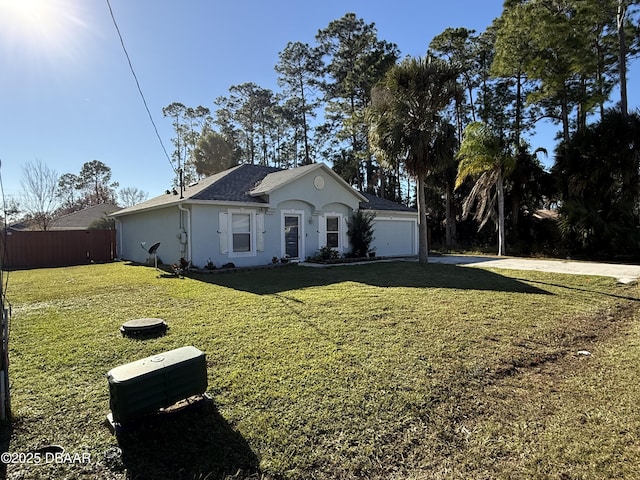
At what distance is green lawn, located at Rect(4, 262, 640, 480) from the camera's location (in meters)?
2.47

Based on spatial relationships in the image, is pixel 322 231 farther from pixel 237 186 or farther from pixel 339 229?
pixel 237 186

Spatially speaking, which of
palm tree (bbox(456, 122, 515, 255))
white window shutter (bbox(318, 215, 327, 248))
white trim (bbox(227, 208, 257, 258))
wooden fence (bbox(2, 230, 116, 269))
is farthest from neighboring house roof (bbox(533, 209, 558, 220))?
wooden fence (bbox(2, 230, 116, 269))

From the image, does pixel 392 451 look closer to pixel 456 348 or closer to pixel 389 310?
pixel 456 348

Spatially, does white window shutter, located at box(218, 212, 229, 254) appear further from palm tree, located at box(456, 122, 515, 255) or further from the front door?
palm tree, located at box(456, 122, 515, 255)

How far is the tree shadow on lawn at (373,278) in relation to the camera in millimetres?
9094

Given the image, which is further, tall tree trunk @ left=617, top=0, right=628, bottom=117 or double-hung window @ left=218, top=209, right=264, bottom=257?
tall tree trunk @ left=617, top=0, right=628, bottom=117

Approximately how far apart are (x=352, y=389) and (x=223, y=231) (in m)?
10.1

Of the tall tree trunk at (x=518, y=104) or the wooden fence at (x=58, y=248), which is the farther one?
the tall tree trunk at (x=518, y=104)

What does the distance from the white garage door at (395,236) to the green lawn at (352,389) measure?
412 inches

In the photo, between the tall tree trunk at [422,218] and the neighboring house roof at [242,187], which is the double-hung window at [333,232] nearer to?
the neighboring house roof at [242,187]

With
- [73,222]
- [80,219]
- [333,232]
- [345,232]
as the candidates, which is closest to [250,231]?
[333,232]

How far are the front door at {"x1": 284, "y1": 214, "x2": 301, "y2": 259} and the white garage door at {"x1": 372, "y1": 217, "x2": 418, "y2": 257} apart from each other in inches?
181

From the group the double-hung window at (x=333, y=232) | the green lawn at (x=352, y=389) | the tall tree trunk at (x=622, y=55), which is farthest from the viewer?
the tall tree trunk at (x=622, y=55)

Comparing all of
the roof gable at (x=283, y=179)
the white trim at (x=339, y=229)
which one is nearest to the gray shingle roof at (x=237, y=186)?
the roof gable at (x=283, y=179)
